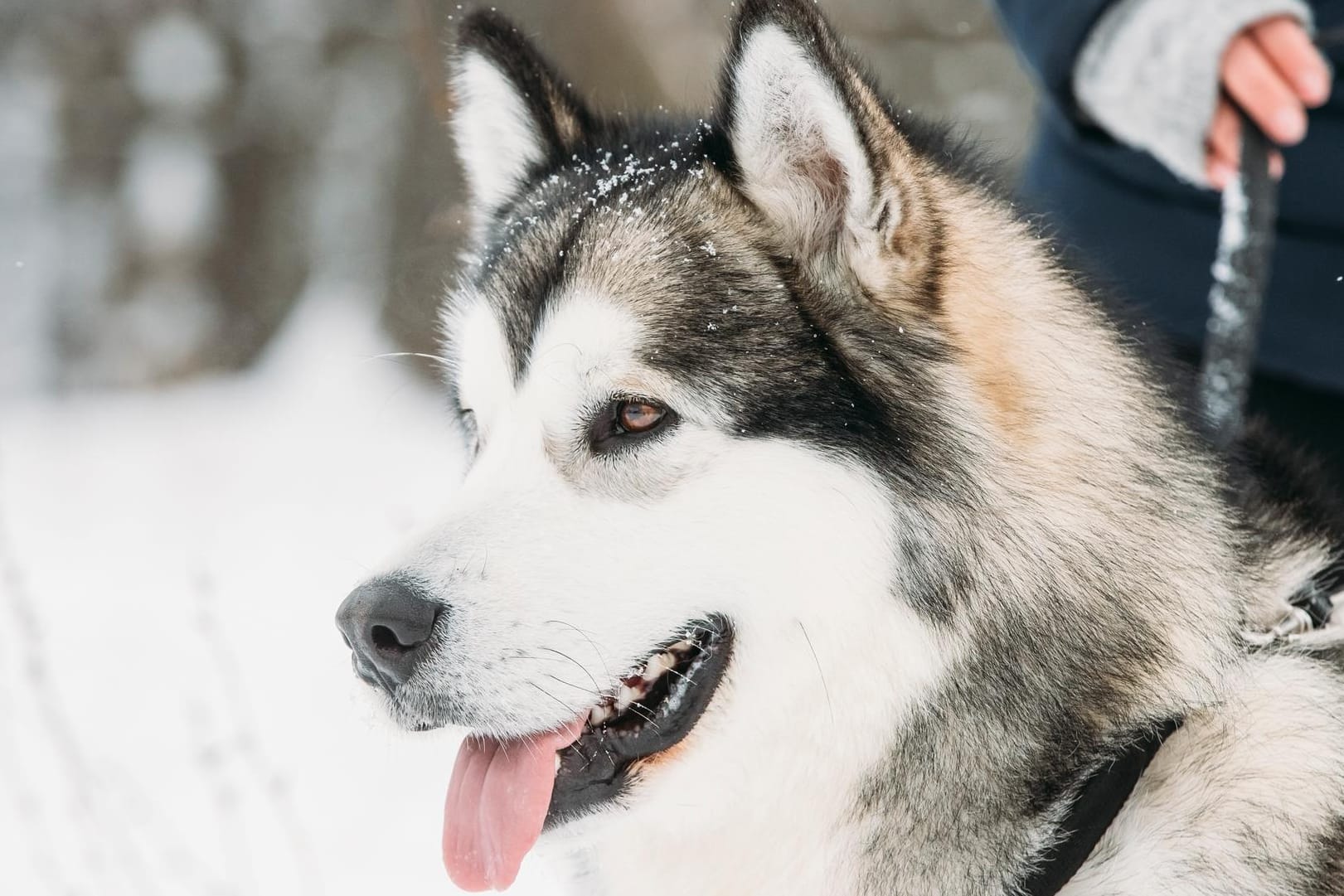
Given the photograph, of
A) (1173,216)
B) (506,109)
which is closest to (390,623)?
(506,109)

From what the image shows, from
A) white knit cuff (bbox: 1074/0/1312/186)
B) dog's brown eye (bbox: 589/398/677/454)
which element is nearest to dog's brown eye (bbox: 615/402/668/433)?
dog's brown eye (bbox: 589/398/677/454)

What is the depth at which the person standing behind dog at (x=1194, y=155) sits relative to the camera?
1733 millimetres

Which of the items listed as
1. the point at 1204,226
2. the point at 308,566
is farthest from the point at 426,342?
the point at 1204,226

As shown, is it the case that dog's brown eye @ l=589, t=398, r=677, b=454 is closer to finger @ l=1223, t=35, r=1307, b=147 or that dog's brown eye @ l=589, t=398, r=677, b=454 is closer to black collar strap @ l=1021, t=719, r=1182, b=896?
black collar strap @ l=1021, t=719, r=1182, b=896

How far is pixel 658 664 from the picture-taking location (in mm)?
1567

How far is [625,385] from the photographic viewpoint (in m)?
1.59

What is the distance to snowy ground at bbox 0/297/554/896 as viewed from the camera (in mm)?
3396

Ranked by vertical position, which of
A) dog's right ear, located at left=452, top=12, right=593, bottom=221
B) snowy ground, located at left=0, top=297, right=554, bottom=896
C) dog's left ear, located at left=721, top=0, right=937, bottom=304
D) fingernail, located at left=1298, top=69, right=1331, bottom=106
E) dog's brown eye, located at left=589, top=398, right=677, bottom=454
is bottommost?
snowy ground, located at left=0, top=297, right=554, bottom=896

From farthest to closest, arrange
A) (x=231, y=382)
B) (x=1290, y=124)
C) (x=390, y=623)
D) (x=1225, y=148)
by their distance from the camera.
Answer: (x=231, y=382), (x=1225, y=148), (x=1290, y=124), (x=390, y=623)

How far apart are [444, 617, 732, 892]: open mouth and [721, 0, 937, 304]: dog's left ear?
519mm

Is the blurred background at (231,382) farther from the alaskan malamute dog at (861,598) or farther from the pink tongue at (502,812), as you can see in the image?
the pink tongue at (502,812)

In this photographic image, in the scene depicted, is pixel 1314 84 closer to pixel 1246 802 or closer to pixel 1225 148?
pixel 1225 148

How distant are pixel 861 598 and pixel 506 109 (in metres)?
1.10

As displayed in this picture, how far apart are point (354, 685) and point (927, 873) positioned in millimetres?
786
